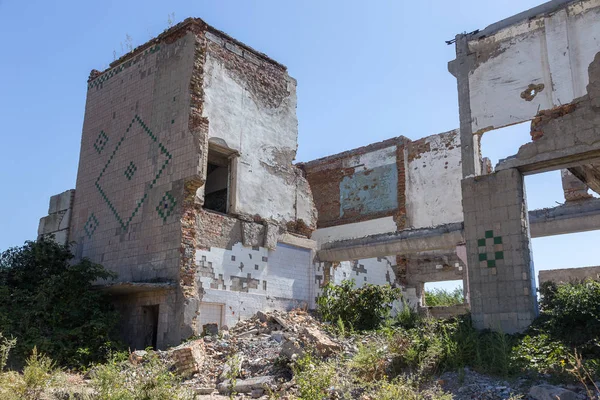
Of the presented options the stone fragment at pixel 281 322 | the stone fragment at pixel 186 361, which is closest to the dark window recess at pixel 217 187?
the stone fragment at pixel 281 322

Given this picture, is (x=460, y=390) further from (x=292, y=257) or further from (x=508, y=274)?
(x=292, y=257)

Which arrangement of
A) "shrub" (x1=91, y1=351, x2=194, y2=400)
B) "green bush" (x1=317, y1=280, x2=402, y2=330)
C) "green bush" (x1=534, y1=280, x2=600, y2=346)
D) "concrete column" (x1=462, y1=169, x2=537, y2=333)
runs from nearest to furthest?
"shrub" (x1=91, y1=351, x2=194, y2=400) < "green bush" (x1=534, y1=280, x2=600, y2=346) < "concrete column" (x1=462, y1=169, x2=537, y2=333) < "green bush" (x1=317, y1=280, x2=402, y2=330)

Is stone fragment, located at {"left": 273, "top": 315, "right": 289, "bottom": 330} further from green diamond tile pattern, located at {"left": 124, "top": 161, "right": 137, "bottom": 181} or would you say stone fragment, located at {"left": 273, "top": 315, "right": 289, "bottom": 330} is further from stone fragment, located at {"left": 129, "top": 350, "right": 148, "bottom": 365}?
green diamond tile pattern, located at {"left": 124, "top": 161, "right": 137, "bottom": 181}

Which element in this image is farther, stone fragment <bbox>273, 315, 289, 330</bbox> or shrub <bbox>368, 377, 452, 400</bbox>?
stone fragment <bbox>273, 315, 289, 330</bbox>

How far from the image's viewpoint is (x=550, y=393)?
277 inches

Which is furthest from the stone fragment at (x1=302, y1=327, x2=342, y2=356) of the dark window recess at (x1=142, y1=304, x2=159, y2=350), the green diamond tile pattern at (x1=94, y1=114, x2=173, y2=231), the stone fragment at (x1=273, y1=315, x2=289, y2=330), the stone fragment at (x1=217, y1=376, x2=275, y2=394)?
the green diamond tile pattern at (x1=94, y1=114, x2=173, y2=231)

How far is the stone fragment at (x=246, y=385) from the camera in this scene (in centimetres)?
941

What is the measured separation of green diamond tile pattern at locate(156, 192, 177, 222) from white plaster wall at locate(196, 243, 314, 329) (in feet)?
4.04

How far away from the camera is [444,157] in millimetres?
20672

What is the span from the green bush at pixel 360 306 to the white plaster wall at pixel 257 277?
1.57m

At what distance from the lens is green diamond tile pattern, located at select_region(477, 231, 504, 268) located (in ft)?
35.8

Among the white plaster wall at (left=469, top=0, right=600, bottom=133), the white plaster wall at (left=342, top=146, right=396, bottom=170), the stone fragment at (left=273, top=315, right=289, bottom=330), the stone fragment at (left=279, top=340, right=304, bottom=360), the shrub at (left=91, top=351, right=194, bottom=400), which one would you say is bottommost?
the shrub at (left=91, top=351, right=194, bottom=400)

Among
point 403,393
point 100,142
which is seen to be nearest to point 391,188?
point 100,142

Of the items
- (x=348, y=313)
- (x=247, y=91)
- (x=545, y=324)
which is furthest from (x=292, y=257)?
(x=545, y=324)
